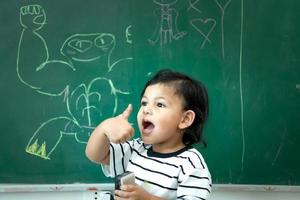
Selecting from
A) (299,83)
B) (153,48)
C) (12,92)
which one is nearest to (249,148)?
(299,83)

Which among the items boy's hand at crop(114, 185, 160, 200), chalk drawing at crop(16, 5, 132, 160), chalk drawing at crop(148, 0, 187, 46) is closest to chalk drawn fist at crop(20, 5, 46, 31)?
chalk drawing at crop(16, 5, 132, 160)

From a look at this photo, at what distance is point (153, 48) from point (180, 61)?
0.13 metres

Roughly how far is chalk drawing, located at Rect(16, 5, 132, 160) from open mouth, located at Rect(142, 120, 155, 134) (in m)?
0.50

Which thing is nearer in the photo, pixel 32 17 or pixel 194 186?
pixel 194 186

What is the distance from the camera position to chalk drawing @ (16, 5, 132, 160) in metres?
1.65

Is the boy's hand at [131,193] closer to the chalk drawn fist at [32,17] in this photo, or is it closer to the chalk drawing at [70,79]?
the chalk drawing at [70,79]

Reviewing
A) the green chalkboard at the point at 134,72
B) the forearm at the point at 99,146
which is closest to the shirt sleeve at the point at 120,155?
the forearm at the point at 99,146

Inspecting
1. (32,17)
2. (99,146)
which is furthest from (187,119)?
(32,17)

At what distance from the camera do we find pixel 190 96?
4.02 feet

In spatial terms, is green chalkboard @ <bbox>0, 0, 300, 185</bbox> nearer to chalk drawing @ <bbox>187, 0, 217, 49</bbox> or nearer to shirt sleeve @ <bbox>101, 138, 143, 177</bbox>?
chalk drawing @ <bbox>187, 0, 217, 49</bbox>

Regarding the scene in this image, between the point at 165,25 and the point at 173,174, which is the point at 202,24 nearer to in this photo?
the point at 165,25

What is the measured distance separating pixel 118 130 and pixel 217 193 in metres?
0.80

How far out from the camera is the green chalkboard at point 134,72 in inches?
65.1

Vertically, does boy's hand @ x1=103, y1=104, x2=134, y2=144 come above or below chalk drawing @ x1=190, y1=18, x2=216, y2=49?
below
